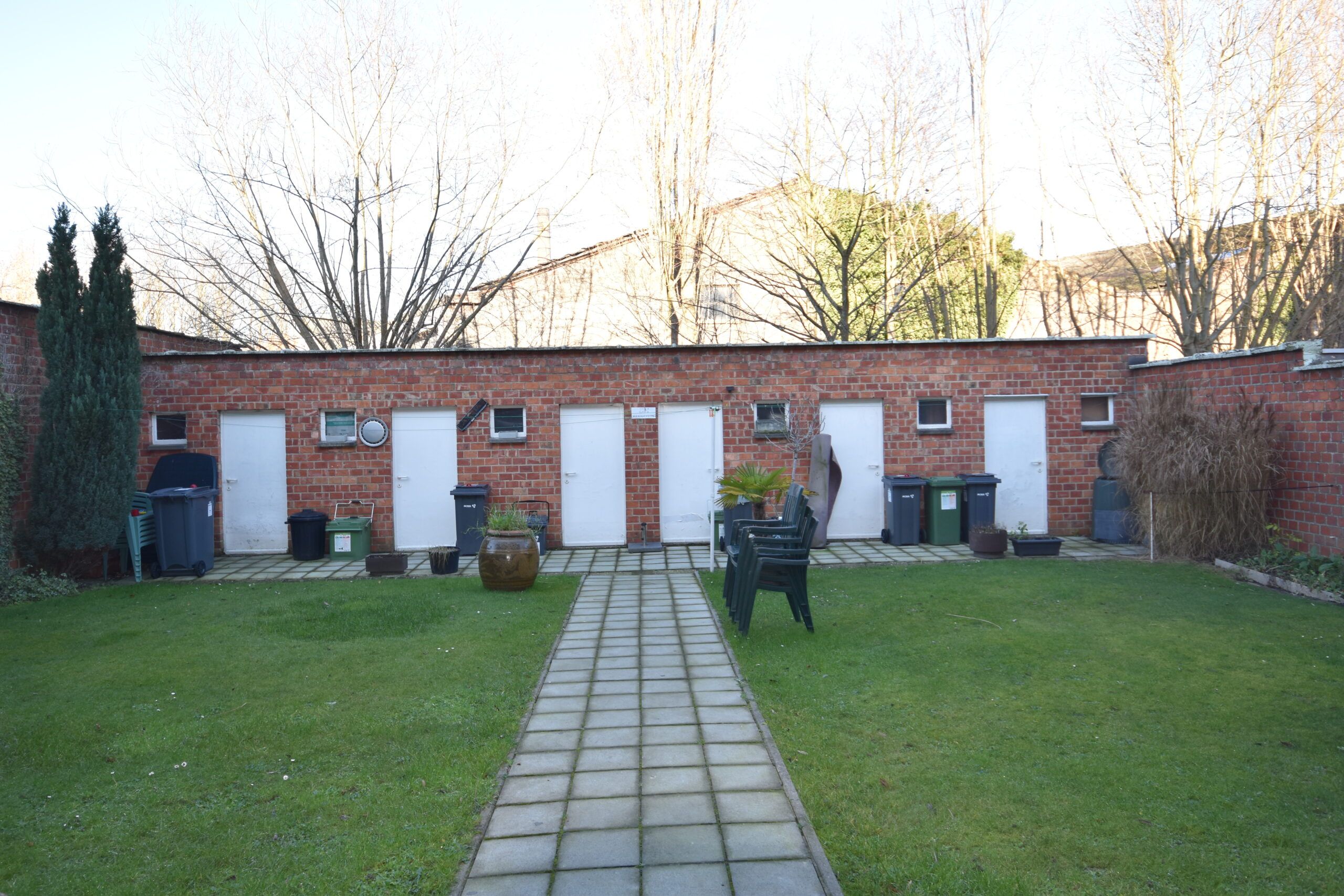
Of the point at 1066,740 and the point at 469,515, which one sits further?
the point at 469,515

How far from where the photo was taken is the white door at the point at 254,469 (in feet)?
39.8

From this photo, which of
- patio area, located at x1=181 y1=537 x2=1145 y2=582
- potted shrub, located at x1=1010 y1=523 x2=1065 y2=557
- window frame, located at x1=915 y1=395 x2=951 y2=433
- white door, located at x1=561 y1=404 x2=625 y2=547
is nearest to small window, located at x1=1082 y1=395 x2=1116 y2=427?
patio area, located at x1=181 y1=537 x2=1145 y2=582

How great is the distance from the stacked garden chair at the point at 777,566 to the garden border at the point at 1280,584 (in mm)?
4682

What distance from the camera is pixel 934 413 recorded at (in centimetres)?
1258

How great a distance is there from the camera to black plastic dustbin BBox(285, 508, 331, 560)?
1156 cm

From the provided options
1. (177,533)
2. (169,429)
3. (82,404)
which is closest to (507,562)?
(177,533)

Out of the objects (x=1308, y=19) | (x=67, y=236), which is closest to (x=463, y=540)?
(x=67, y=236)

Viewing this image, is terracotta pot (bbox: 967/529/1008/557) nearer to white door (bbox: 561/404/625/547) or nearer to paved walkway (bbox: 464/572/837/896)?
white door (bbox: 561/404/625/547)

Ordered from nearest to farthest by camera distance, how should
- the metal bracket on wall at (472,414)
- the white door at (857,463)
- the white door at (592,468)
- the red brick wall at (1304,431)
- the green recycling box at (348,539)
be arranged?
the red brick wall at (1304,431)
the green recycling box at (348,539)
the metal bracket on wall at (472,414)
the white door at (592,468)
the white door at (857,463)

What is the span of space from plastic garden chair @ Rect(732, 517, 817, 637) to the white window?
13841mm

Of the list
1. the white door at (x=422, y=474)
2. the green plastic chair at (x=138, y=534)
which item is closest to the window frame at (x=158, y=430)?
the green plastic chair at (x=138, y=534)

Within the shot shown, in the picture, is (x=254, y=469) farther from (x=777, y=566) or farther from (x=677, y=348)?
(x=777, y=566)

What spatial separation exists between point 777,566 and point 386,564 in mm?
5409

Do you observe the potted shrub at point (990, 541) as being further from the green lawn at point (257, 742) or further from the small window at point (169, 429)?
the small window at point (169, 429)
